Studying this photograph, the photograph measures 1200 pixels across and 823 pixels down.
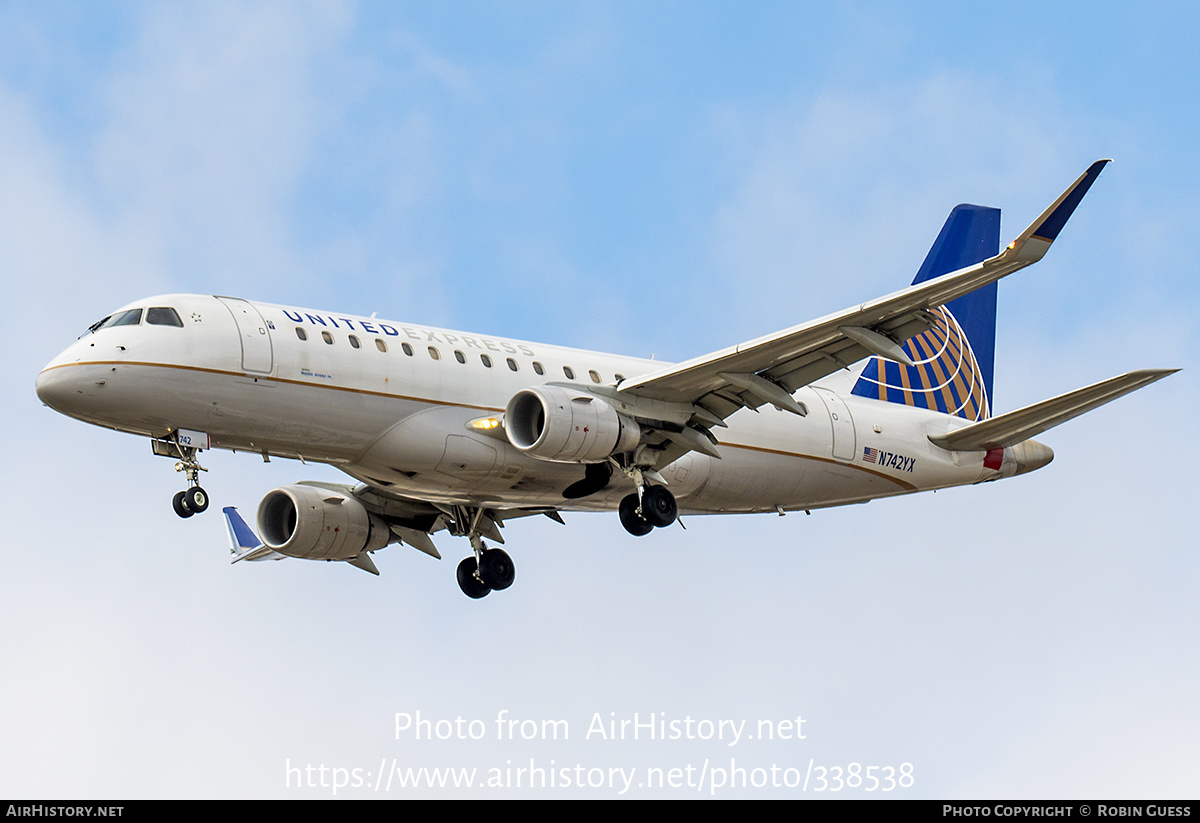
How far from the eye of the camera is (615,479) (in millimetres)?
31984

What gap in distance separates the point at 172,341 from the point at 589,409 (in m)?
7.54

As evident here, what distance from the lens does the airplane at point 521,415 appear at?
2781 cm

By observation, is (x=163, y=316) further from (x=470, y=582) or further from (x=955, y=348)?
(x=955, y=348)

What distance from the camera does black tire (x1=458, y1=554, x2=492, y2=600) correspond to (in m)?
34.9

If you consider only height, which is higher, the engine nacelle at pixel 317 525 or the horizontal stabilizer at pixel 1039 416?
the horizontal stabilizer at pixel 1039 416

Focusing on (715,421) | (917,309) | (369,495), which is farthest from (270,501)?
(917,309)

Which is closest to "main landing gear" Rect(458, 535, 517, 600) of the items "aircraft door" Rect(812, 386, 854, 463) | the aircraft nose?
"aircraft door" Rect(812, 386, 854, 463)

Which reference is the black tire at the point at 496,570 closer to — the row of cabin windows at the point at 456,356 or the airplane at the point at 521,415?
the airplane at the point at 521,415

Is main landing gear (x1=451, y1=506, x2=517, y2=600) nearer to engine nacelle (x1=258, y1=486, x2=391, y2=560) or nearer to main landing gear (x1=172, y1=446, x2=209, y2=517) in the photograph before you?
engine nacelle (x1=258, y1=486, x2=391, y2=560)

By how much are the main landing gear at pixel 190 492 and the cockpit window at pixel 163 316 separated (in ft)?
7.12

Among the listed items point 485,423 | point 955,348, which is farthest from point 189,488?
point 955,348

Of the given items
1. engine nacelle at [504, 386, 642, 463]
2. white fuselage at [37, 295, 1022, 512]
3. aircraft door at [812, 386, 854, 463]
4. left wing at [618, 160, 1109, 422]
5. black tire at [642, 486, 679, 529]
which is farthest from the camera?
aircraft door at [812, 386, 854, 463]

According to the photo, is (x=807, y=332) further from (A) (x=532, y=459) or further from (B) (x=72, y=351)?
(B) (x=72, y=351)

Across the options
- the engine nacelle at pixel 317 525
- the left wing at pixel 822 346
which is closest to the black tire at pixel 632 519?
the left wing at pixel 822 346
